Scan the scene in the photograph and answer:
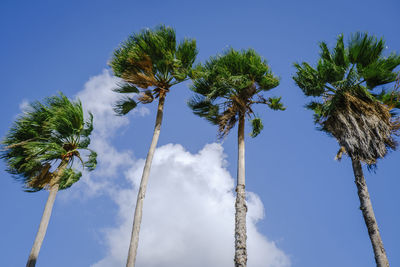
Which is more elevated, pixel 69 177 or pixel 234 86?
pixel 234 86

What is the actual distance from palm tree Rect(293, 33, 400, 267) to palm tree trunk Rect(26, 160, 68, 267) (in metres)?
9.11

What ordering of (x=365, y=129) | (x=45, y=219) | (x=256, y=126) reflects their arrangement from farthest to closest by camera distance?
(x=256, y=126) < (x=365, y=129) < (x=45, y=219)

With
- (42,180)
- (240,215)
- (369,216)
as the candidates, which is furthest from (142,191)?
(369,216)

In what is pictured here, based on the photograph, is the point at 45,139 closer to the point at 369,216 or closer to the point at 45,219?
the point at 45,219

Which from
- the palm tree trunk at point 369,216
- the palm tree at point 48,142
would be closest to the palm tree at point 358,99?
the palm tree trunk at point 369,216

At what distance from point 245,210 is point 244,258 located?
1.40 metres

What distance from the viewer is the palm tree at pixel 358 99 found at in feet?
30.9

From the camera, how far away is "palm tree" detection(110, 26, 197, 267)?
32.1 feet

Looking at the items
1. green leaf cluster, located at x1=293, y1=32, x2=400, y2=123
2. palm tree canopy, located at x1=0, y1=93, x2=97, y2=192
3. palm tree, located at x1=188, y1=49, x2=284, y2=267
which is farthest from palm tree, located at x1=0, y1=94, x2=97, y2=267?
green leaf cluster, located at x1=293, y1=32, x2=400, y2=123

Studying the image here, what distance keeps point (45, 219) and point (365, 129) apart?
1031 centimetres

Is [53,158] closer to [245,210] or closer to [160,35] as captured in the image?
[160,35]

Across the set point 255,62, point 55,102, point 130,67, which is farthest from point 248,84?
point 55,102

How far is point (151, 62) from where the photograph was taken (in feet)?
32.7

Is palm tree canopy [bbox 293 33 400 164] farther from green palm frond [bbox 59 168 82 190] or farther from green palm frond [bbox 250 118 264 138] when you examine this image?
green palm frond [bbox 59 168 82 190]
